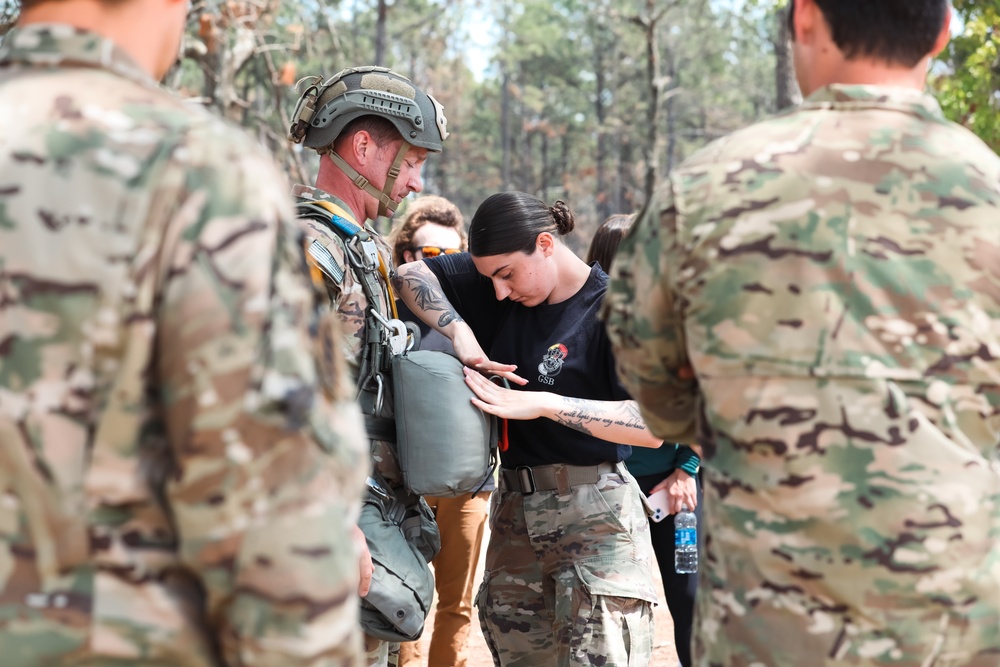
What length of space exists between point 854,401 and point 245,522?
3.75 ft

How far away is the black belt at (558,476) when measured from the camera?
12.5 ft

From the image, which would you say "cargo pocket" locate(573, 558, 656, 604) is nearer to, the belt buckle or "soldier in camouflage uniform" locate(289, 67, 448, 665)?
the belt buckle

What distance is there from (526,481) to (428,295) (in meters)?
0.75

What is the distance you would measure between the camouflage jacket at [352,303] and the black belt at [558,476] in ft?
1.79

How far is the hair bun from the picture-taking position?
4238 millimetres

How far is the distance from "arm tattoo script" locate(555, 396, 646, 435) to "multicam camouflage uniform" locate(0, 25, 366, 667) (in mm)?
2191

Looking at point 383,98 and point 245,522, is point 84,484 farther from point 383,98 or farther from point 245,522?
point 383,98

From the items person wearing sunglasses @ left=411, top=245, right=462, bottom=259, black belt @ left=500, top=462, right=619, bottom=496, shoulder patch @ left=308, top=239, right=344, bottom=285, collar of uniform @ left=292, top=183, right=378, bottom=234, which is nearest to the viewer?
shoulder patch @ left=308, top=239, right=344, bottom=285

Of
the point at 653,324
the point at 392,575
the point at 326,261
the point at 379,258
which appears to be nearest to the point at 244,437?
the point at 653,324

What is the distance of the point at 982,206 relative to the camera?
210 cm

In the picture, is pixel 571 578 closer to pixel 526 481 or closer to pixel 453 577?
pixel 526 481

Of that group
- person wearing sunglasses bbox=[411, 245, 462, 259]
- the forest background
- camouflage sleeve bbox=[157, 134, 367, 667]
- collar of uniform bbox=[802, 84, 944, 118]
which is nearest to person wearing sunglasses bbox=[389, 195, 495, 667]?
person wearing sunglasses bbox=[411, 245, 462, 259]

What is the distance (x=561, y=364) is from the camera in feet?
12.7

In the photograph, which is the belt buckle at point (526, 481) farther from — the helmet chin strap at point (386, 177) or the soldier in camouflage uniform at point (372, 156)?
the helmet chin strap at point (386, 177)
